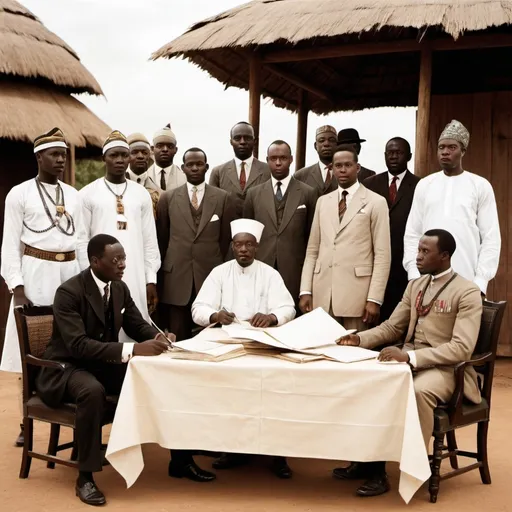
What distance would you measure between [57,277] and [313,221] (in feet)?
6.16

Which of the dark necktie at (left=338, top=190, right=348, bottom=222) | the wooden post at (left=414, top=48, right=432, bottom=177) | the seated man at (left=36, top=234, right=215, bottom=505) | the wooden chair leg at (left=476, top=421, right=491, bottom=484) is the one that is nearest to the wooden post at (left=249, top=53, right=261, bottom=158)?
the wooden post at (left=414, top=48, right=432, bottom=177)

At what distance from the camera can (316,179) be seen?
7141mm

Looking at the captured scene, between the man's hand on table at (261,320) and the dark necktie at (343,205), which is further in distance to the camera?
the dark necktie at (343,205)

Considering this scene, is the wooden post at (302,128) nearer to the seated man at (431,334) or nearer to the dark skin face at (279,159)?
the dark skin face at (279,159)

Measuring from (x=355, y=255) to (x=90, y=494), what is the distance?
2437 millimetres

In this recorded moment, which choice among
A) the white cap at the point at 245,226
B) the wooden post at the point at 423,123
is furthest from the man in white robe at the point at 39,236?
the wooden post at the point at 423,123

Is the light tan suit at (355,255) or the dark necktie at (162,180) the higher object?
the dark necktie at (162,180)

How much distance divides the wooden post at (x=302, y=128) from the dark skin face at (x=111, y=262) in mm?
7083

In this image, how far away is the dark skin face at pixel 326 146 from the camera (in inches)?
283

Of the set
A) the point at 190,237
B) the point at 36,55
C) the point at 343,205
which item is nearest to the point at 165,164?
the point at 190,237

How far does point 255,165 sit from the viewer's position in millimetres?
7008

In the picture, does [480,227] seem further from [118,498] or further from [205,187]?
[118,498]

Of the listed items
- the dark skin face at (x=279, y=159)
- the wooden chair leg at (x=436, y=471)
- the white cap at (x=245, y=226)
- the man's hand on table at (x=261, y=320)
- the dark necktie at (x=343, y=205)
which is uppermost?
the dark skin face at (x=279, y=159)

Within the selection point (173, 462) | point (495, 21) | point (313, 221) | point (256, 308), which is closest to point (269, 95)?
point (495, 21)
